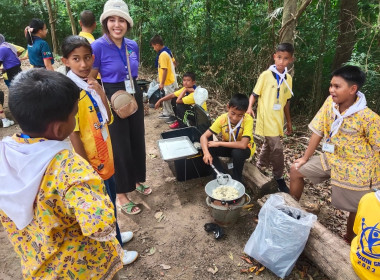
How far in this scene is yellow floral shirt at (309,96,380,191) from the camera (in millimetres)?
2487

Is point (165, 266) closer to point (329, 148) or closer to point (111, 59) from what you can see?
point (329, 148)

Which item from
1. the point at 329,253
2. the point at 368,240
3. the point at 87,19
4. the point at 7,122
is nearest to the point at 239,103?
the point at 329,253

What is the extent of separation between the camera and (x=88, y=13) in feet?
13.3

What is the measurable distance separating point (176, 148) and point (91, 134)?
5.83ft

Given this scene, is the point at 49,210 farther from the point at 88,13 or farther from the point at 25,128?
the point at 88,13

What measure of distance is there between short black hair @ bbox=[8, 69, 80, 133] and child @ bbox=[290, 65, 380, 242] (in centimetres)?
247

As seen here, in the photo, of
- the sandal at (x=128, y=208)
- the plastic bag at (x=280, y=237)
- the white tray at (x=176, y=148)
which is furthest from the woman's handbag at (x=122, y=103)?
the plastic bag at (x=280, y=237)

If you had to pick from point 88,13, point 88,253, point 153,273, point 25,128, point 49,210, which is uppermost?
point 88,13

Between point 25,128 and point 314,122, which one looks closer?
point 25,128

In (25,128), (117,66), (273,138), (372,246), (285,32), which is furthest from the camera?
(285,32)

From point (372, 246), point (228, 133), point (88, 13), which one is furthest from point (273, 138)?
point (88, 13)

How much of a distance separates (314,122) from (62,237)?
8.96 feet

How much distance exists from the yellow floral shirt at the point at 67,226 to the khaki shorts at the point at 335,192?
7.67ft

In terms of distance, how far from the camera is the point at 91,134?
2.05 meters
